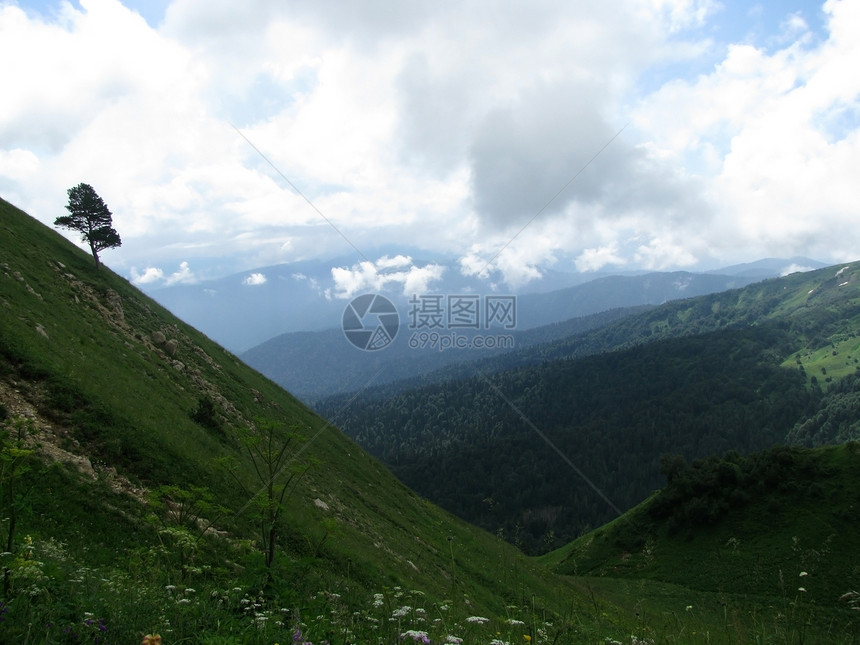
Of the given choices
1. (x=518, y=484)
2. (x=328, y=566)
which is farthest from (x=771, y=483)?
(x=518, y=484)

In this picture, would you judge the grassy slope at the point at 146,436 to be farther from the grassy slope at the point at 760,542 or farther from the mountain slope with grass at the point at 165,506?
the grassy slope at the point at 760,542

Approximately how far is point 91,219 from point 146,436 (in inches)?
1255

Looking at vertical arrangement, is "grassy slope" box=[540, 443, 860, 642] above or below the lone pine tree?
below

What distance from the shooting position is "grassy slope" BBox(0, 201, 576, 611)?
1204 cm

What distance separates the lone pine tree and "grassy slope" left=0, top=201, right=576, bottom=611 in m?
1.89

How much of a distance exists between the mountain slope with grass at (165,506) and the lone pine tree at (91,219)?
2196 mm

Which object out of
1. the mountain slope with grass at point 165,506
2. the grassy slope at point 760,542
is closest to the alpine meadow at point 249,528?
the mountain slope with grass at point 165,506

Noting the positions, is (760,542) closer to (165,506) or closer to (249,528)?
(249,528)

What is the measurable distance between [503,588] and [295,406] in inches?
1092

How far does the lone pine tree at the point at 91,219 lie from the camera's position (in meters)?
37.9

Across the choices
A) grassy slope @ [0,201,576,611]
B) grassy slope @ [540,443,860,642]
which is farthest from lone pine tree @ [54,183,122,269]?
grassy slope @ [540,443,860,642]

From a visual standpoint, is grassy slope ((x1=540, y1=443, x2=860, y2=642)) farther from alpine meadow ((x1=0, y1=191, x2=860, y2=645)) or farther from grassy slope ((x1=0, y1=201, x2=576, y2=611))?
grassy slope ((x1=0, y1=201, x2=576, y2=611))

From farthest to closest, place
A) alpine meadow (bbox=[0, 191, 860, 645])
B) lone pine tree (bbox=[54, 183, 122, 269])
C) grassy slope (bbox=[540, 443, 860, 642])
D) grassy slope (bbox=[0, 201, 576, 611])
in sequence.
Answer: grassy slope (bbox=[540, 443, 860, 642])
lone pine tree (bbox=[54, 183, 122, 269])
grassy slope (bbox=[0, 201, 576, 611])
alpine meadow (bbox=[0, 191, 860, 645])

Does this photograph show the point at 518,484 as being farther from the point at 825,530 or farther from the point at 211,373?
the point at 211,373
